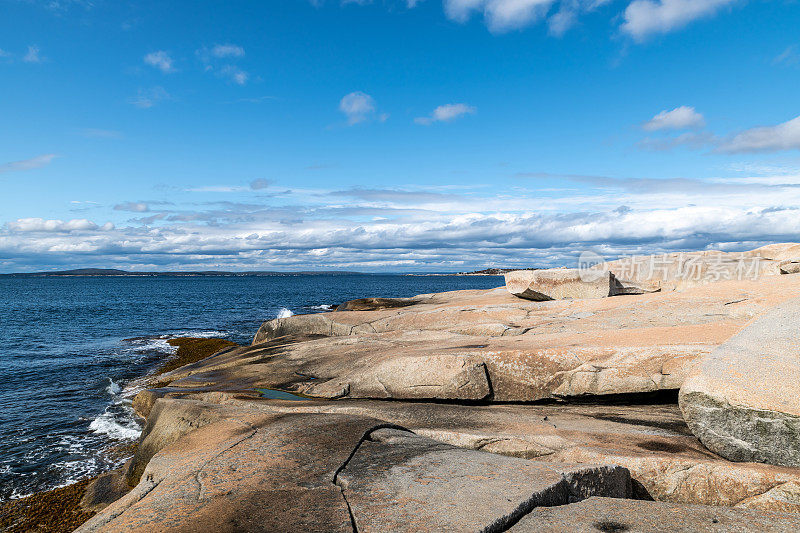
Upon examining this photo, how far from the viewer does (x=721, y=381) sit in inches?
244

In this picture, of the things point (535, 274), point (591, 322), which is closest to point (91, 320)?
point (535, 274)

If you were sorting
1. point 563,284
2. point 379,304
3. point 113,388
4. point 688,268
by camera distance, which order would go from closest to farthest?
point 563,284, point 113,388, point 688,268, point 379,304

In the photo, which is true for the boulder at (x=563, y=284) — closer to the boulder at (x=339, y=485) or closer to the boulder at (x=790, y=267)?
the boulder at (x=790, y=267)

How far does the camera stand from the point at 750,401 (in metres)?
5.86

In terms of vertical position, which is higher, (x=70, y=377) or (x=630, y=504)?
(x=630, y=504)

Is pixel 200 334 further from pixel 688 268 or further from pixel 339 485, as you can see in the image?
pixel 339 485

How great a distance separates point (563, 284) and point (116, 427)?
1671cm

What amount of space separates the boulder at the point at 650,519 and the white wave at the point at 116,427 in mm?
13141

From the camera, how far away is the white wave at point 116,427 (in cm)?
1362

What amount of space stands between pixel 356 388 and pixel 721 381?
288 inches

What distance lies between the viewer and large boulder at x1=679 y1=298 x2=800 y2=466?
5.68 meters

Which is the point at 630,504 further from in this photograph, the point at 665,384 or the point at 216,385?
the point at 216,385

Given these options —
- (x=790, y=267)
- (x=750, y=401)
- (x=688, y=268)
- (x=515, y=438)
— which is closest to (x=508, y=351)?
(x=515, y=438)

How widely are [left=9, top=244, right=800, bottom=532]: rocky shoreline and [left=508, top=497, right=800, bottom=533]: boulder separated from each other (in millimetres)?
19
